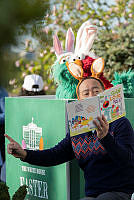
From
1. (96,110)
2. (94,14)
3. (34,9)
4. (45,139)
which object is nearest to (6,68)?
(34,9)

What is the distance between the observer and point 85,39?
8.94ft

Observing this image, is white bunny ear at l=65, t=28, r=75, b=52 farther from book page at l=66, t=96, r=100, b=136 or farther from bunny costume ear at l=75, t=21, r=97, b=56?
book page at l=66, t=96, r=100, b=136

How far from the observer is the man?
1.75 meters

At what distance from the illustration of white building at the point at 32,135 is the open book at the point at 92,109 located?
76cm

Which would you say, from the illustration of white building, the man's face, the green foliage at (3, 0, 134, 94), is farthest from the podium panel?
the green foliage at (3, 0, 134, 94)

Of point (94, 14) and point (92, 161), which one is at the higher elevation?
point (94, 14)

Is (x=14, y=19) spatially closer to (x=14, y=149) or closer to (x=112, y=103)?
(x=112, y=103)

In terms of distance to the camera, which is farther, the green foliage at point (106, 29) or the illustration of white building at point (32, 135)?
the green foliage at point (106, 29)

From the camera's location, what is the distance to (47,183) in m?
2.32

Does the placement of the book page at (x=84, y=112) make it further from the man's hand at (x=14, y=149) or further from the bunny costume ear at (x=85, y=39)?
the bunny costume ear at (x=85, y=39)

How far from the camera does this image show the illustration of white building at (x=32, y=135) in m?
2.40

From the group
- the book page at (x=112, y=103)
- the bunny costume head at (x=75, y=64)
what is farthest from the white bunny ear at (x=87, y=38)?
the book page at (x=112, y=103)

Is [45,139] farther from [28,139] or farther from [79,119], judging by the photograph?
[79,119]

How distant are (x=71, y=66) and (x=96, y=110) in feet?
2.97
